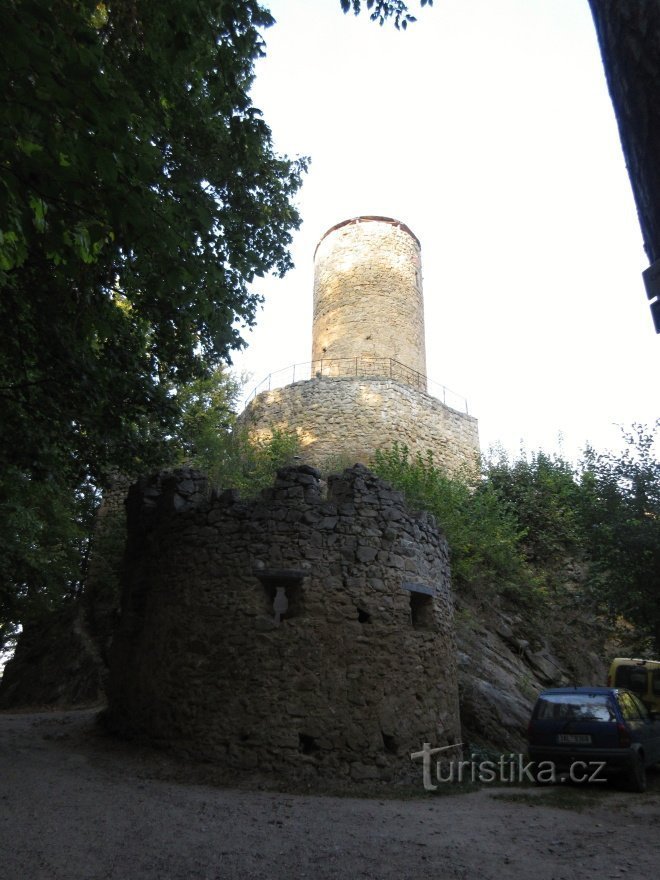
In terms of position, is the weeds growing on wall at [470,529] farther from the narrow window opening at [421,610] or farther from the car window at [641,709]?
the narrow window opening at [421,610]

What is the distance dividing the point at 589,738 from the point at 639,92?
699 cm

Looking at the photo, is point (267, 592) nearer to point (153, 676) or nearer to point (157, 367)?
point (153, 676)

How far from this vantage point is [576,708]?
24.1 feet

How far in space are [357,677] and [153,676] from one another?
2.51 metres

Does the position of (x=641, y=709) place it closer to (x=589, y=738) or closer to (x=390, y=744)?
(x=589, y=738)

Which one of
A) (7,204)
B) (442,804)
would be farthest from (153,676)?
(7,204)

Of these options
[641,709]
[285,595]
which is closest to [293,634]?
[285,595]

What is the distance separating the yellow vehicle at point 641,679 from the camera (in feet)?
33.9

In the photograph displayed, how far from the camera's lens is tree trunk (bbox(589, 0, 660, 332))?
2.30 meters

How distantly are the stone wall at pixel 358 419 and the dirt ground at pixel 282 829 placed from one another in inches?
475

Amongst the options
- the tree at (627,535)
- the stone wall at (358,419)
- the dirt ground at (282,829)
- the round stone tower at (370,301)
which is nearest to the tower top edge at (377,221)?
the round stone tower at (370,301)

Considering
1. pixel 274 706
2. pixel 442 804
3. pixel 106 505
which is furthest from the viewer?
pixel 106 505

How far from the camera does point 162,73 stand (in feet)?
20.9

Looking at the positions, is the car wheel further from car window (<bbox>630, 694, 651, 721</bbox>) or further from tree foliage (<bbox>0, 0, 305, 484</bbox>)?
tree foliage (<bbox>0, 0, 305, 484</bbox>)
